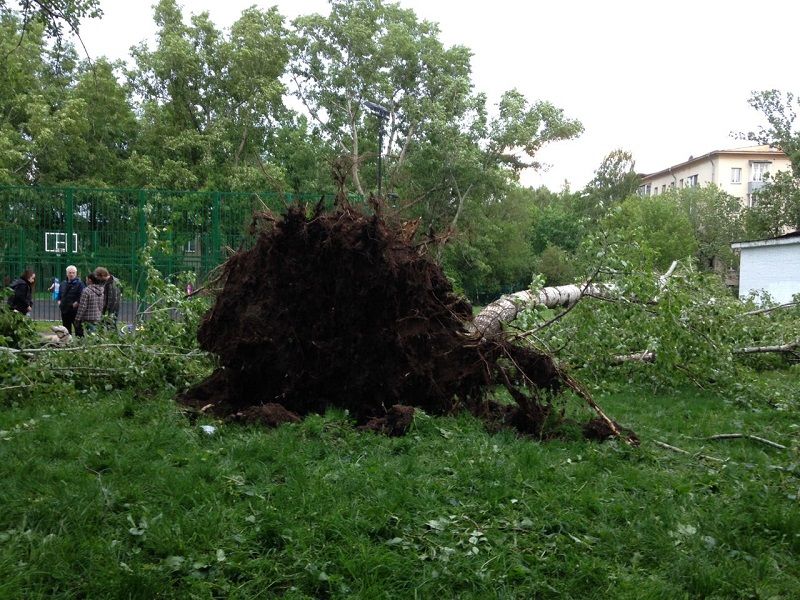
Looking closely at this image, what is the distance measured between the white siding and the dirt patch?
18473mm

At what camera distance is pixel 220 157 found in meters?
29.5

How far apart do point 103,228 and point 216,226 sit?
7.83 ft

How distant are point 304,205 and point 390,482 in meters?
Answer: 2.79

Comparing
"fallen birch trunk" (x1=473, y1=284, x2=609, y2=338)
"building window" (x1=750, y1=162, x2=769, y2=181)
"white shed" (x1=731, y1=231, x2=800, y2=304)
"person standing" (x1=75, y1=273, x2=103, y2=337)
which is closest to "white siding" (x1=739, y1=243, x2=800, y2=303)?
"white shed" (x1=731, y1=231, x2=800, y2=304)

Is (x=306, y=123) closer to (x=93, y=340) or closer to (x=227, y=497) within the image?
(x=93, y=340)

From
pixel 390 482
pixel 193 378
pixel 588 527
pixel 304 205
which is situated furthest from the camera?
pixel 193 378

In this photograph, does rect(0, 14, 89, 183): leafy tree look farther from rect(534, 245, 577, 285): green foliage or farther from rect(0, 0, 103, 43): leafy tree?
rect(534, 245, 577, 285): green foliage

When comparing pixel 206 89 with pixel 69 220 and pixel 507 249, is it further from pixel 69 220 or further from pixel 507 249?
pixel 507 249

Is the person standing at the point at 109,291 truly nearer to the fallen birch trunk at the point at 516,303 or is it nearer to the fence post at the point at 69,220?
the fence post at the point at 69,220

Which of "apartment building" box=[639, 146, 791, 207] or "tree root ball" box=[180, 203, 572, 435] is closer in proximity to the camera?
"tree root ball" box=[180, 203, 572, 435]

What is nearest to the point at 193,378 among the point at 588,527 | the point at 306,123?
the point at 588,527

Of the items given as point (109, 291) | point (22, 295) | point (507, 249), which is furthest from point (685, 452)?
point (507, 249)

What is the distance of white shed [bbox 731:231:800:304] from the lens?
22.4m

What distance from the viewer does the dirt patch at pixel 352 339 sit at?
579cm
